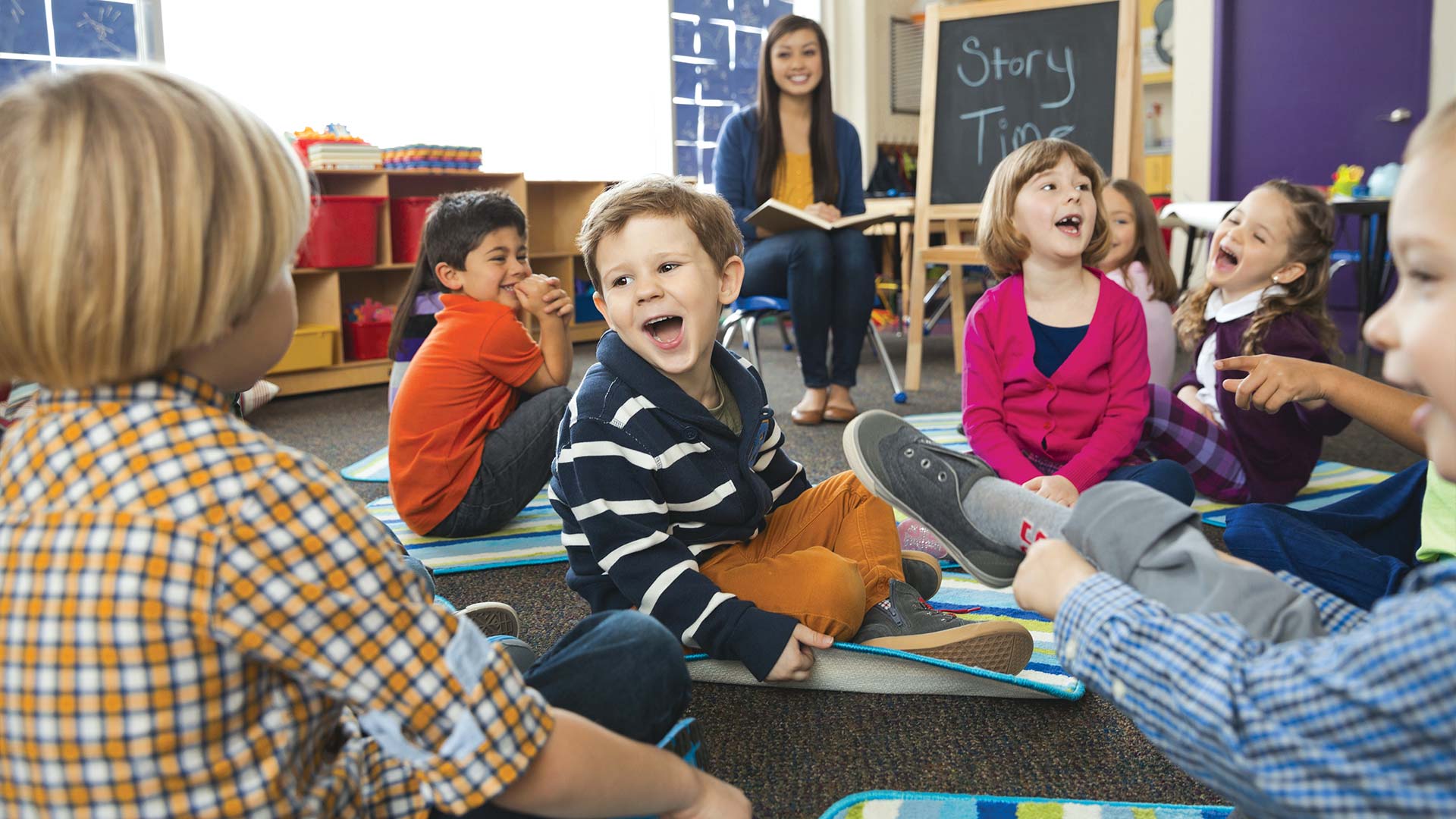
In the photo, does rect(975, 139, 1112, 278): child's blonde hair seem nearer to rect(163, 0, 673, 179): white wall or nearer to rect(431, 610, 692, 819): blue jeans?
rect(431, 610, 692, 819): blue jeans

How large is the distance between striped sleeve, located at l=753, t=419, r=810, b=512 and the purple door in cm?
465

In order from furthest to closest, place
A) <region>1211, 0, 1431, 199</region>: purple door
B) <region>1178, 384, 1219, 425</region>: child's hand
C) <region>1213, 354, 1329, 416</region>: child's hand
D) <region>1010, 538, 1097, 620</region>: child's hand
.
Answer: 1. <region>1211, 0, 1431, 199</region>: purple door
2. <region>1178, 384, 1219, 425</region>: child's hand
3. <region>1213, 354, 1329, 416</region>: child's hand
4. <region>1010, 538, 1097, 620</region>: child's hand

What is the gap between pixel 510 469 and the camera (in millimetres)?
2012

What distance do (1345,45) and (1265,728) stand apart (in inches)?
219

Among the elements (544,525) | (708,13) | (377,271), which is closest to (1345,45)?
(708,13)

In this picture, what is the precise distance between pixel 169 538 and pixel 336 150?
12.2 ft

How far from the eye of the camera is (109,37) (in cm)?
377

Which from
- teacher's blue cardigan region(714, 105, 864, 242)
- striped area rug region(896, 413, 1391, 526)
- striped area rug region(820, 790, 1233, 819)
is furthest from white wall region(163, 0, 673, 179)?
striped area rug region(820, 790, 1233, 819)

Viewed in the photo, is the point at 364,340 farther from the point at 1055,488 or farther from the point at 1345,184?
the point at 1345,184

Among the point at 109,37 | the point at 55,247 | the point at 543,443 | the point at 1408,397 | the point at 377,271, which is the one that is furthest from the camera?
the point at 377,271

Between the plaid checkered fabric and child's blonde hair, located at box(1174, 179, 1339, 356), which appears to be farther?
child's blonde hair, located at box(1174, 179, 1339, 356)

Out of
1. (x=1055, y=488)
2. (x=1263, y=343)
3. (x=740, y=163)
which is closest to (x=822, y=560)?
(x=1055, y=488)

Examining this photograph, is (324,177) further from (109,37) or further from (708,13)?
(708,13)

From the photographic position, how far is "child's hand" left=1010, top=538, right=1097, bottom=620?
74 cm
